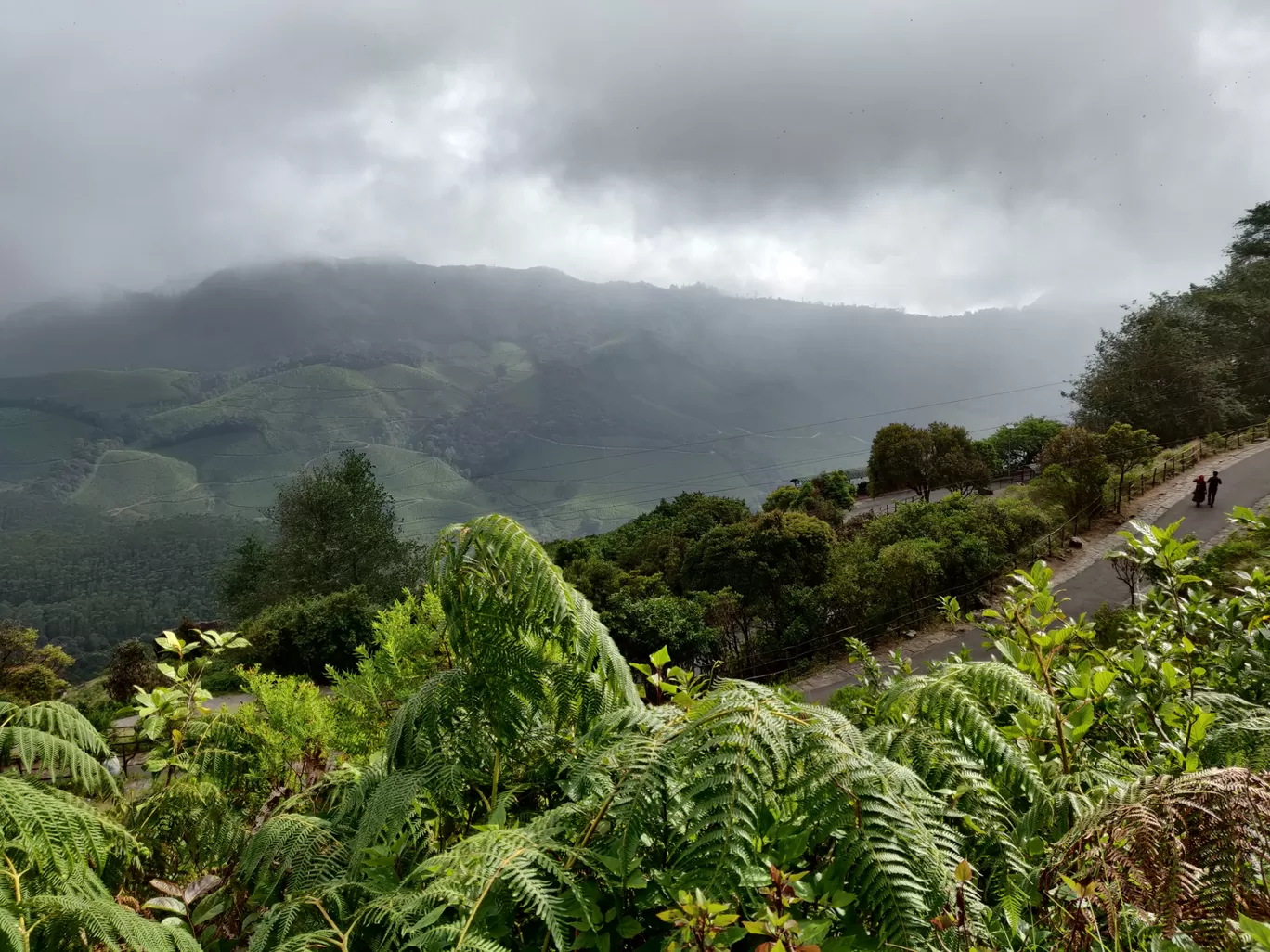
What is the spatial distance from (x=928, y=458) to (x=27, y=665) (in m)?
28.1

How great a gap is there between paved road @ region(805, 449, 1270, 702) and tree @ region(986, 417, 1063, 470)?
15471 millimetres

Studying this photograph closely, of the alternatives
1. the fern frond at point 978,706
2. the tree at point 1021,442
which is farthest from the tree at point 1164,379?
the fern frond at point 978,706

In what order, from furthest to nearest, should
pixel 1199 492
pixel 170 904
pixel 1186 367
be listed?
1. pixel 1186 367
2. pixel 1199 492
3. pixel 170 904

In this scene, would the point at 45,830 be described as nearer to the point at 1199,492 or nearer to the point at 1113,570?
the point at 1113,570

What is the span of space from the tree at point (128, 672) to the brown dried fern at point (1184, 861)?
20746 mm

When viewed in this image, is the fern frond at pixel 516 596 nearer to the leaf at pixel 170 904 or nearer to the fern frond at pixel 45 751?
the leaf at pixel 170 904

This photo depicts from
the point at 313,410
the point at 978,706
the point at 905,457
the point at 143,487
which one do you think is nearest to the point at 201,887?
the point at 978,706

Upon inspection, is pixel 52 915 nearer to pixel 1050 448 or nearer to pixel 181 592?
pixel 1050 448

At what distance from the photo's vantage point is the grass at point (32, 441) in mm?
168375

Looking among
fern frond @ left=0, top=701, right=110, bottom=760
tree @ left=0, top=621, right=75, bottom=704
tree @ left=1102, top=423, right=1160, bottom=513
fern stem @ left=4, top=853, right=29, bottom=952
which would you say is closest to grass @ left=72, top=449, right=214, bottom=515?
tree @ left=0, top=621, right=75, bottom=704

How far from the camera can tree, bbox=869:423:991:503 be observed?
23.8m

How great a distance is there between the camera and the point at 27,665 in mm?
15281

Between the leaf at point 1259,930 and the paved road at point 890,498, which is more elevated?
the leaf at point 1259,930

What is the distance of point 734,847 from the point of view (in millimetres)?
777
